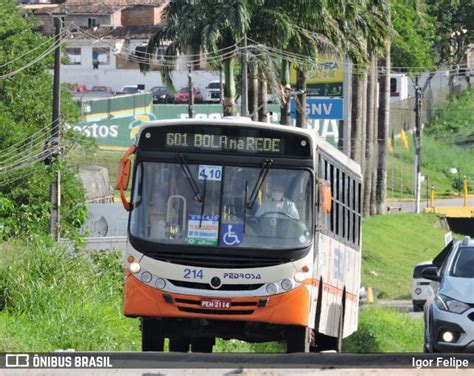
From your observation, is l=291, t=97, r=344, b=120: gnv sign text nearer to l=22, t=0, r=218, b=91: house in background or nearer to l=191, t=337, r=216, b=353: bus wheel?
l=191, t=337, r=216, b=353: bus wheel

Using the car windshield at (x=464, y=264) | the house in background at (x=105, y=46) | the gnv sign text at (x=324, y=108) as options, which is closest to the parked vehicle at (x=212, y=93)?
the house in background at (x=105, y=46)

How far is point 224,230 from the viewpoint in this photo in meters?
16.6

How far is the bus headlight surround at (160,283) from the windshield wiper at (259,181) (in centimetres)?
137

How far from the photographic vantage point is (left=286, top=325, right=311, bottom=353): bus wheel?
Answer: 16.8m

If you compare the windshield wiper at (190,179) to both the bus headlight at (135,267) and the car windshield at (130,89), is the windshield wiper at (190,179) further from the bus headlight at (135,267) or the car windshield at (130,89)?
the car windshield at (130,89)

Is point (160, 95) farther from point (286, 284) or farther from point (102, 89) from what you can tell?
point (286, 284)

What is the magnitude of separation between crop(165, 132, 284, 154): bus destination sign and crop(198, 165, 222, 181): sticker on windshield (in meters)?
0.26

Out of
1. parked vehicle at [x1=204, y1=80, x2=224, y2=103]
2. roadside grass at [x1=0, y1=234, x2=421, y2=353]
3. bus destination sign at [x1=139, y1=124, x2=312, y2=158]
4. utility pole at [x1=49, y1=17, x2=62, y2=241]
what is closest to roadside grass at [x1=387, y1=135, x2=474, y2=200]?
parked vehicle at [x1=204, y1=80, x2=224, y2=103]

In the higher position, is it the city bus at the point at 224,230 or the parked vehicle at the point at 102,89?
the city bus at the point at 224,230

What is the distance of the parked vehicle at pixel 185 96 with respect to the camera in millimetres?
95750

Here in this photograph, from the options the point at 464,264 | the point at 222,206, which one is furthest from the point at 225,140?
the point at 464,264

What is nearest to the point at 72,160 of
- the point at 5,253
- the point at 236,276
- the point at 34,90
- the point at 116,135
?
the point at 116,135

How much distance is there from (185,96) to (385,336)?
234 ft

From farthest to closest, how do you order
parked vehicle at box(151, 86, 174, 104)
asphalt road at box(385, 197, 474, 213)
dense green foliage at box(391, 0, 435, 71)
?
dense green foliage at box(391, 0, 435, 71), parked vehicle at box(151, 86, 174, 104), asphalt road at box(385, 197, 474, 213)
